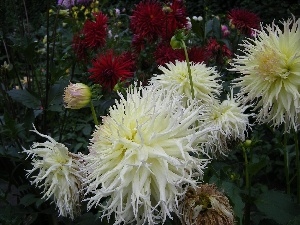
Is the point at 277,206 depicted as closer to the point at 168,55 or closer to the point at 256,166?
the point at 256,166

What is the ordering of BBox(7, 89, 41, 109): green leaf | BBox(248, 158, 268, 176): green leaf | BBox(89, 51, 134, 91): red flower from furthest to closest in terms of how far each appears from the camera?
BBox(7, 89, 41, 109): green leaf < BBox(89, 51, 134, 91): red flower < BBox(248, 158, 268, 176): green leaf

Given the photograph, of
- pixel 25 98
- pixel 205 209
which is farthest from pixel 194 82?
pixel 25 98

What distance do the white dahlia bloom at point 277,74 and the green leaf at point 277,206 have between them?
27 centimetres

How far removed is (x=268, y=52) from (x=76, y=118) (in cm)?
175

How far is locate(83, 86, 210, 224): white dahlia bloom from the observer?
2.78 feet

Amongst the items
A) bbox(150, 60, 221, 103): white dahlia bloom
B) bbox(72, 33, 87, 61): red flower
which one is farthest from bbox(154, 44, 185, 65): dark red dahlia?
bbox(72, 33, 87, 61): red flower

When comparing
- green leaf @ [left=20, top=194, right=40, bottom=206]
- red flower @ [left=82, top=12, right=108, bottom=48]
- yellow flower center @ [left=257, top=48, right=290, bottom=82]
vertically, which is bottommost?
green leaf @ [left=20, top=194, right=40, bottom=206]

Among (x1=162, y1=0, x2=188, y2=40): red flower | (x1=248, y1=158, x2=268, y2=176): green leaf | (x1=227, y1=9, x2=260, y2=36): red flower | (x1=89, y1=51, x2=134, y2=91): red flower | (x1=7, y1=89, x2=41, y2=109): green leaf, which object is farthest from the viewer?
(x1=227, y1=9, x2=260, y2=36): red flower

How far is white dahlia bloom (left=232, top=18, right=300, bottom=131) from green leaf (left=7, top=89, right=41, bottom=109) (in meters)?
0.88

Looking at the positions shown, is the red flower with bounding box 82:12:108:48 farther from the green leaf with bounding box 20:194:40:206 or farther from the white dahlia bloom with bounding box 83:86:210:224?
the white dahlia bloom with bounding box 83:86:210:224

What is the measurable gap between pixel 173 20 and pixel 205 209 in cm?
115

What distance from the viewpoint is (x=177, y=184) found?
836mm

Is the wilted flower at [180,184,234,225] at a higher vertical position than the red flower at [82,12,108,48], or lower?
higher

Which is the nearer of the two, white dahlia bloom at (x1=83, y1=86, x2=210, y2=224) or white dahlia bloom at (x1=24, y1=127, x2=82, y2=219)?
white dahlia bloom at (x1=83, y1=86, x2=210, y2=224)
